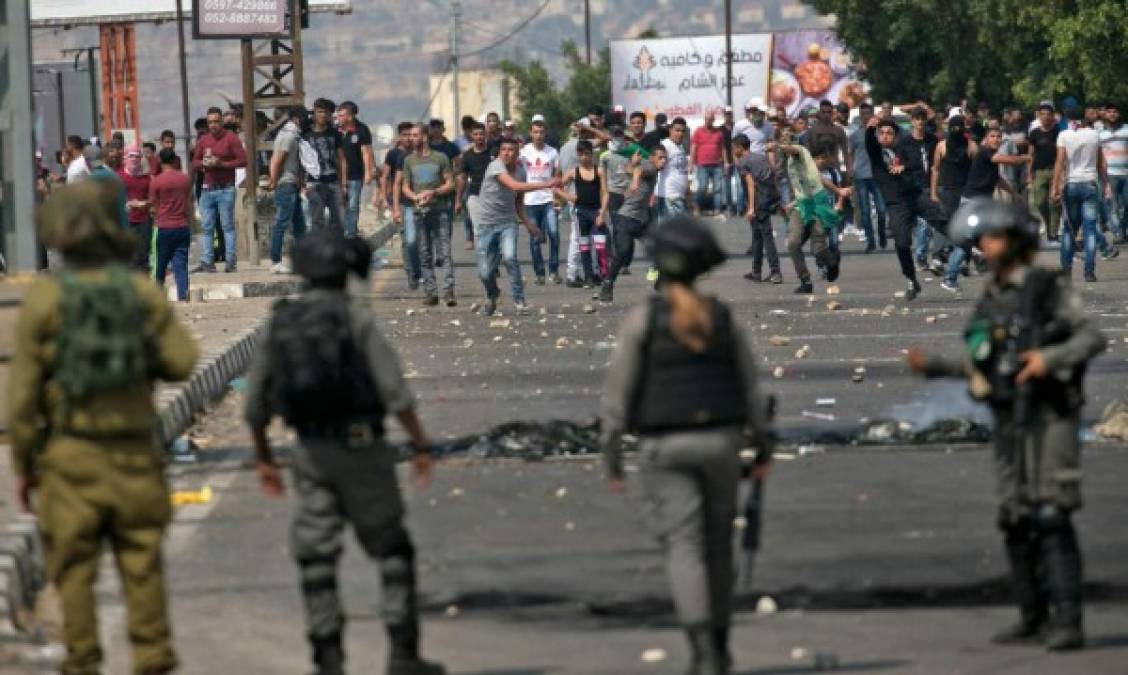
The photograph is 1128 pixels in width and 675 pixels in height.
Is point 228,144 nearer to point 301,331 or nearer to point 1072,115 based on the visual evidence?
point 1072,115

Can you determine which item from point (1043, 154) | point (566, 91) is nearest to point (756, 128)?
point (1043, 154)

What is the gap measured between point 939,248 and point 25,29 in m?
13.4

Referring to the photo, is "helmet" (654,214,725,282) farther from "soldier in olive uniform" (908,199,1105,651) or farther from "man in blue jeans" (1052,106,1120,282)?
"man in blue jeans" (1052,106,1120,282)

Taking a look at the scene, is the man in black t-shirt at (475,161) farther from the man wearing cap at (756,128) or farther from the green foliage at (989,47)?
the green foliage at (989,47)

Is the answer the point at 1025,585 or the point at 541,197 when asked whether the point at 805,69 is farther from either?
the point at 1025,585

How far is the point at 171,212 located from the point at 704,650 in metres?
17.8

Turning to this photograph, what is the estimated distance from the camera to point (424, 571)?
10.1m

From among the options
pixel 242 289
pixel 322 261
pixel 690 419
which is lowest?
pixel 242 289

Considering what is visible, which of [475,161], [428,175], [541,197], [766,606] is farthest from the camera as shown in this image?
[475,161]

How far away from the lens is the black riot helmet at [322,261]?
793 centimetres

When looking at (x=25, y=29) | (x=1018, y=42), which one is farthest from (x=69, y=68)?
(x=25, y=29)

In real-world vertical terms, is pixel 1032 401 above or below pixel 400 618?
above

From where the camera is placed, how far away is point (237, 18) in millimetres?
31781

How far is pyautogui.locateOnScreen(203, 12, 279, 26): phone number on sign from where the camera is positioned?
31656 millimetres
